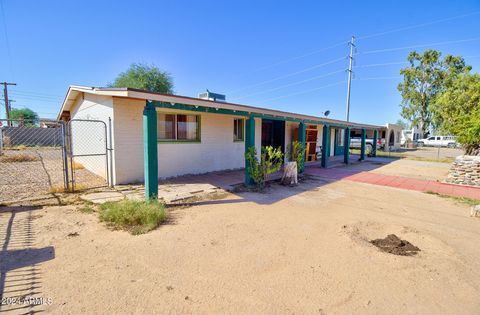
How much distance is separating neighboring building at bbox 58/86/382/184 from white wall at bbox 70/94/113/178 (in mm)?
30

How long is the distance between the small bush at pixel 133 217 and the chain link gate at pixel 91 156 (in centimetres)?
259

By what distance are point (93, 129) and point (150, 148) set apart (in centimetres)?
471

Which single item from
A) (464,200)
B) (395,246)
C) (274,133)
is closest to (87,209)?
(395,246)

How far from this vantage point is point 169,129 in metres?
7.91

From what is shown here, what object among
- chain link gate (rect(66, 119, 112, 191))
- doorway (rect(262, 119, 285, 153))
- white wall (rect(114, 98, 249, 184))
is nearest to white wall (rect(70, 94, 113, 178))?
chain link gate (rect(66, 119, 112, 191))

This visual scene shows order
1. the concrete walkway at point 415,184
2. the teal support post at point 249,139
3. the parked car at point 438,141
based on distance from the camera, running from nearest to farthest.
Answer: the teal support post at point 249,139 < the concrete walkway at point 415,184 < the parked car at point 438,141

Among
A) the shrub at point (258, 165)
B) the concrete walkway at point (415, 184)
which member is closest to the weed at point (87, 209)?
the shrub at point (258, 165)

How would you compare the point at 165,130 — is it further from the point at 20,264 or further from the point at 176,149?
the point at 20,264

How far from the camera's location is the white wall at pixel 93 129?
7184mm

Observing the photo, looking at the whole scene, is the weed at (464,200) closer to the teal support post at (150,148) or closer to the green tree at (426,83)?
the teal support post at (150,148)

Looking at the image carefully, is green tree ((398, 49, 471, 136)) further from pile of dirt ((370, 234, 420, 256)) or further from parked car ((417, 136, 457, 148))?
pile of dirt ((370, 234, 420, 256))

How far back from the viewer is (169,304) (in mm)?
2230

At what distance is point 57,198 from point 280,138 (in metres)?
9.67

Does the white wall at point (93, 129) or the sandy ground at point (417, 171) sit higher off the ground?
the white wall at point (93, 129)
